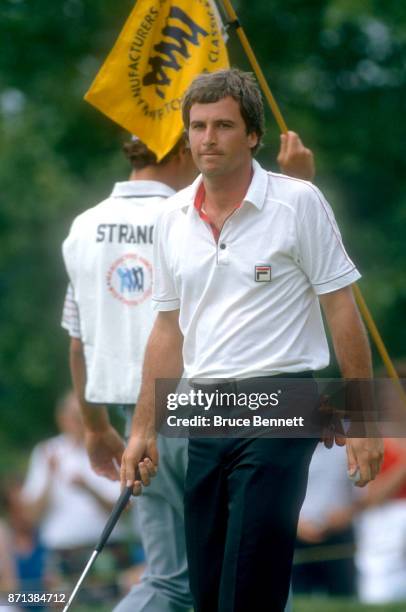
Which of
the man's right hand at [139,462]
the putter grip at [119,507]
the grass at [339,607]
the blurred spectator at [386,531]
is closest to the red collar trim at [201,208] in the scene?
the man's right hand at [139,462]

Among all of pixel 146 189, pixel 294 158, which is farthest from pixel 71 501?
pixel 294 158

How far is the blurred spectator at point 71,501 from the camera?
10.7m

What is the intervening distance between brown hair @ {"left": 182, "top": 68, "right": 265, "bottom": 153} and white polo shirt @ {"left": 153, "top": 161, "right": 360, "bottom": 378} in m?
0.21

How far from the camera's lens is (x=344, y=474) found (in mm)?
10023

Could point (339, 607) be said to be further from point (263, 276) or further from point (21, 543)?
point (263, 276)

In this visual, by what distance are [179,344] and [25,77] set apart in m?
16.9

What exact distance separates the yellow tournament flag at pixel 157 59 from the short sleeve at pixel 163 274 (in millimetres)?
1232

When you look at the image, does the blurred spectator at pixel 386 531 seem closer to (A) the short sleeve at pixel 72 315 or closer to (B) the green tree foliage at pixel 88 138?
(A) the short sleeve at pixel 72 315

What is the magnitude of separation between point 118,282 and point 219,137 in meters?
1.22

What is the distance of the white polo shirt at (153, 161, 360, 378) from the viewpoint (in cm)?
514

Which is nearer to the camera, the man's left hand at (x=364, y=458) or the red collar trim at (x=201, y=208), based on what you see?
the man's left hand at (x=364, y=458)

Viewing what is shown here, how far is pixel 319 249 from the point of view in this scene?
5156 millimetres

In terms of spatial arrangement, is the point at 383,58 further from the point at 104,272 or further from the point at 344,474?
the point at 104,272

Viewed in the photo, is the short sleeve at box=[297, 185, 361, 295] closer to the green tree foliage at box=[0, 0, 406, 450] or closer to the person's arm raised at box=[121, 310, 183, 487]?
the person's arm raised at box=[121, 310, 183, 487]
